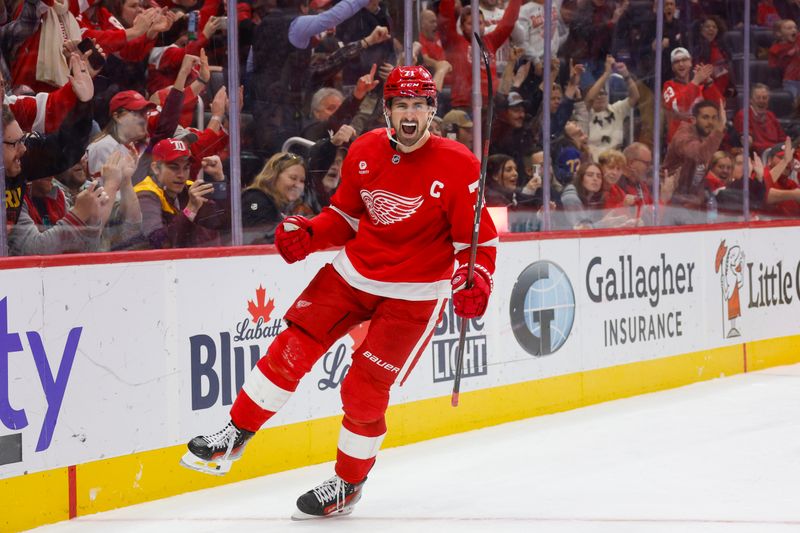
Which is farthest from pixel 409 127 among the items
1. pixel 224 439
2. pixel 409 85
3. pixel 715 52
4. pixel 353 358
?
pixel 715 52

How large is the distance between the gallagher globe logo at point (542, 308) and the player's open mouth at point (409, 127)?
2213 mm

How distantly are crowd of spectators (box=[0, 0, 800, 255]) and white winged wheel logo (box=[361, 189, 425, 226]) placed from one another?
3.41 ft

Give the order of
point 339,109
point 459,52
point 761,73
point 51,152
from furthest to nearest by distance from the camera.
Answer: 1. point 761,73
2. point 459,52
3. point 339,109
4. point 51,152

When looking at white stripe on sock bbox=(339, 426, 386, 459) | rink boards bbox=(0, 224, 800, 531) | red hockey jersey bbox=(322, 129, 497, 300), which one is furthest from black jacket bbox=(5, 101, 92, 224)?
white stripe on sock bbox=(339, 426, 386, 459)

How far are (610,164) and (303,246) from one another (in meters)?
3.43

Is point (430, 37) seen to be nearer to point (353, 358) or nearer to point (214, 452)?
point (353, 358)

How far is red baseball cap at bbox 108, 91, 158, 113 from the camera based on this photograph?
13.9ft

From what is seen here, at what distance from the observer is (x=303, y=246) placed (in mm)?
3648

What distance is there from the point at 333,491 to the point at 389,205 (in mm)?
906

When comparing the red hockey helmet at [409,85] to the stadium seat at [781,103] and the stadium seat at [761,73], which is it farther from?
the stadium seat at [781,103]

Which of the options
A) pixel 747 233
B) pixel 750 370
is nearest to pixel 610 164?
pixel 747 233

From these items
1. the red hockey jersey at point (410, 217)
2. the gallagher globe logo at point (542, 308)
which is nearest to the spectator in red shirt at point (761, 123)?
the gallagher globe logo at point (542, 308)

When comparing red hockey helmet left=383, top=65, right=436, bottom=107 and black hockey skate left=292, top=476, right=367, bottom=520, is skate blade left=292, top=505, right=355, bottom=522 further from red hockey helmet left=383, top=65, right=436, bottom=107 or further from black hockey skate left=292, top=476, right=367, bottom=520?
red hockey helmet left=383, top=65, right=436, bottom=107

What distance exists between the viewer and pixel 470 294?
11.5 ft
